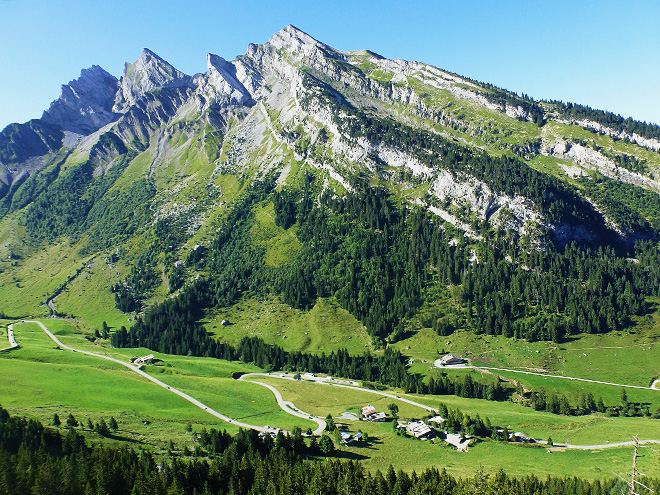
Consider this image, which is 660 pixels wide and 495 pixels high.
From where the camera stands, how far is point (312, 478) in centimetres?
6341

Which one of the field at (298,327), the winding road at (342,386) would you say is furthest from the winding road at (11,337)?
the winding road at (342,386)

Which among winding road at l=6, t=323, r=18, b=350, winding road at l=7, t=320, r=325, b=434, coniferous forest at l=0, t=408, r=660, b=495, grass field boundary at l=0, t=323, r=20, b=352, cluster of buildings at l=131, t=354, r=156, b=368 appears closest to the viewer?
coniferous forest at l=0, t=408, r=660, b=495

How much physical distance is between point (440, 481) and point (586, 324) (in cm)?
11579

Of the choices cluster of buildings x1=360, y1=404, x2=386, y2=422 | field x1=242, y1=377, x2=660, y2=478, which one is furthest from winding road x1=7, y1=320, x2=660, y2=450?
cluster of buildings x1=360, y1=404, x2=386, y2=422

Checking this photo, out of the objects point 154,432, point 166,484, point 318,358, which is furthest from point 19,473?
point 318,358

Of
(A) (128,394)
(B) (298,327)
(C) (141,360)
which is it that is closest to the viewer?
(A) (128,394)

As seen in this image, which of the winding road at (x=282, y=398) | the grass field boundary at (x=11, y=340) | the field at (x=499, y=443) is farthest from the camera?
the grass field boundary at (x=11, y=340)

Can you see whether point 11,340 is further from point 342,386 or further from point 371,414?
point 371,414

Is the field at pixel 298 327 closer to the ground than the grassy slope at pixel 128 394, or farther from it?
farther from it

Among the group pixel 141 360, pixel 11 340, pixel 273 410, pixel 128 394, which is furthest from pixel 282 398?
pixel 11 340

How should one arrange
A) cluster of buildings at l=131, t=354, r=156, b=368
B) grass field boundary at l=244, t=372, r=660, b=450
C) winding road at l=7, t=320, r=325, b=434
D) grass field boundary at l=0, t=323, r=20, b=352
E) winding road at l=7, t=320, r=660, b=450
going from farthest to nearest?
1. cluster of buildings at l=131, t=354, r=156, b=368
2. grass field boundary at l=0, t=323, r=20, b=352
3. winding road at l=7, t=320, r=325, b=434
4. winding road at l=7, t=320, r=660, b=450
5. grass field boundary at l=244, t=372, r=660, b=450

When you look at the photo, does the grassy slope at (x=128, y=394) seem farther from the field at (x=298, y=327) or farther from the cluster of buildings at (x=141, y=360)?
the field at (x=298, y=327)

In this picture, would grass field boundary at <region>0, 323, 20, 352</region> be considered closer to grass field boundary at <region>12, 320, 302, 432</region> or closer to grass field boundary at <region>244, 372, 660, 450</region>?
grass field boundary at <region>12, 320, 302, 432</region>

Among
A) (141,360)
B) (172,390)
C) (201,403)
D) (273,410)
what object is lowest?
(201,403)
